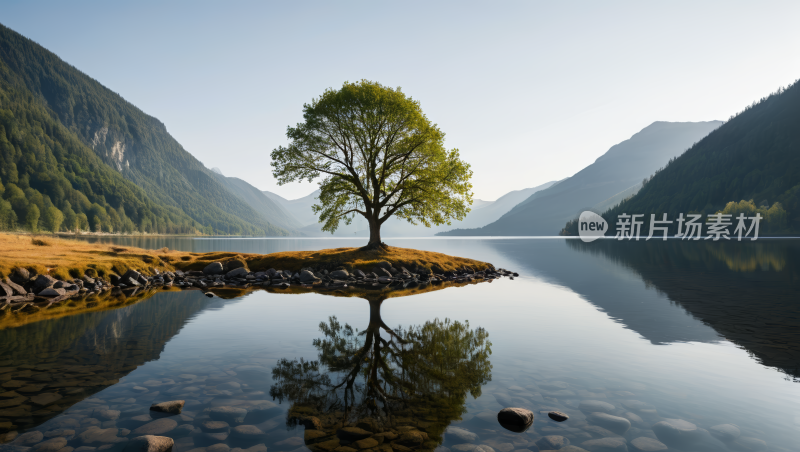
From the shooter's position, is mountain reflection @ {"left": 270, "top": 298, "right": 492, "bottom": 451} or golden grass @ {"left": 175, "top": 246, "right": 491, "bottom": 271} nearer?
mountain reflection @ {"left": 270, "top": 298, "right": 492, "bottom": 451}

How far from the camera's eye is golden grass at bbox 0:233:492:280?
97.8 ft

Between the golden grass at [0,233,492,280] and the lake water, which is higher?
the golden grass at [0,233,492,280]

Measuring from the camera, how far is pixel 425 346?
14.3 m

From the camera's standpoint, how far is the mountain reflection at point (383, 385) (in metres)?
7.67

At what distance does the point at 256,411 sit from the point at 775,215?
245 meters

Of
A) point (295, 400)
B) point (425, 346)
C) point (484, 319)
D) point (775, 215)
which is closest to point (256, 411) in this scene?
point (295, 400)

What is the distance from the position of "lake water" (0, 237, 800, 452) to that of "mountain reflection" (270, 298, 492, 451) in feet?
0.19

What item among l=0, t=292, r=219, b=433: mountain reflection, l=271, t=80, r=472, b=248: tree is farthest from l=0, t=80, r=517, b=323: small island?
l=0, t=292, r=219, b=433: mountain reflection

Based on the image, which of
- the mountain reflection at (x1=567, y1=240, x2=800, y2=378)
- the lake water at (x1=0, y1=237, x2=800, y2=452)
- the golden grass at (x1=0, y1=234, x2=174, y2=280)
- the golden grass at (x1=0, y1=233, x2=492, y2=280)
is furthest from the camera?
the golden grass at (x1=0, y1=233, x2=492, y2=280)

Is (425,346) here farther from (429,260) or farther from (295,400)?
(429,260)

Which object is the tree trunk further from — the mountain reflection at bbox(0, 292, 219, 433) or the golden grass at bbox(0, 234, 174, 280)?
the mountain reflection at bbox(0, 292, 219, 433)

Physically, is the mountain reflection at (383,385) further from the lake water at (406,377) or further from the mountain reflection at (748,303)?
the mountain reflection at (748,303)

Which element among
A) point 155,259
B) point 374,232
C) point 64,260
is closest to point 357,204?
point 374,232

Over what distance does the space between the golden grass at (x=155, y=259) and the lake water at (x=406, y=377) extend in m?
13.7
